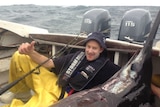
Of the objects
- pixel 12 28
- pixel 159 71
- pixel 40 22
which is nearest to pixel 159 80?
pixel 159 71

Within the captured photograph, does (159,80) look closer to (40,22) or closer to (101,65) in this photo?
(101,65)

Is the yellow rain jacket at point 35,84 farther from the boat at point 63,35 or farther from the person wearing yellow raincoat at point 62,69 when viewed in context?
the boat at point 63,35

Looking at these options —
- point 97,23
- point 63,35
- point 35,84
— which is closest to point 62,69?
point 35,84

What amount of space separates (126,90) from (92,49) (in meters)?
0.79

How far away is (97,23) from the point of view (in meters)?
4.99

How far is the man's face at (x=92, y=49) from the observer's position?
11.7 ft

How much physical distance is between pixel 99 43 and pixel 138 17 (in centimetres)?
146

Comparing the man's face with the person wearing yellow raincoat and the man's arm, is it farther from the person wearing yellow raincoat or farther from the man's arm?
the man's arm

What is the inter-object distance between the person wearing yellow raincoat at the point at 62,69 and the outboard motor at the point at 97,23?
3.85ft

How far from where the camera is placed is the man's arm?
3.55 m

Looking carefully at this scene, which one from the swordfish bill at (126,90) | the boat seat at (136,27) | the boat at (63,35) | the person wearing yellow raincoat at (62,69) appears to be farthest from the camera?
the boat seat at (136,27)

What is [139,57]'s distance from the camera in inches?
122

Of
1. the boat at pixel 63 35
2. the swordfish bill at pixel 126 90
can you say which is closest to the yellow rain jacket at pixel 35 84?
the boat at pixel 63 35

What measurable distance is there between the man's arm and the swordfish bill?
2.88 feet
